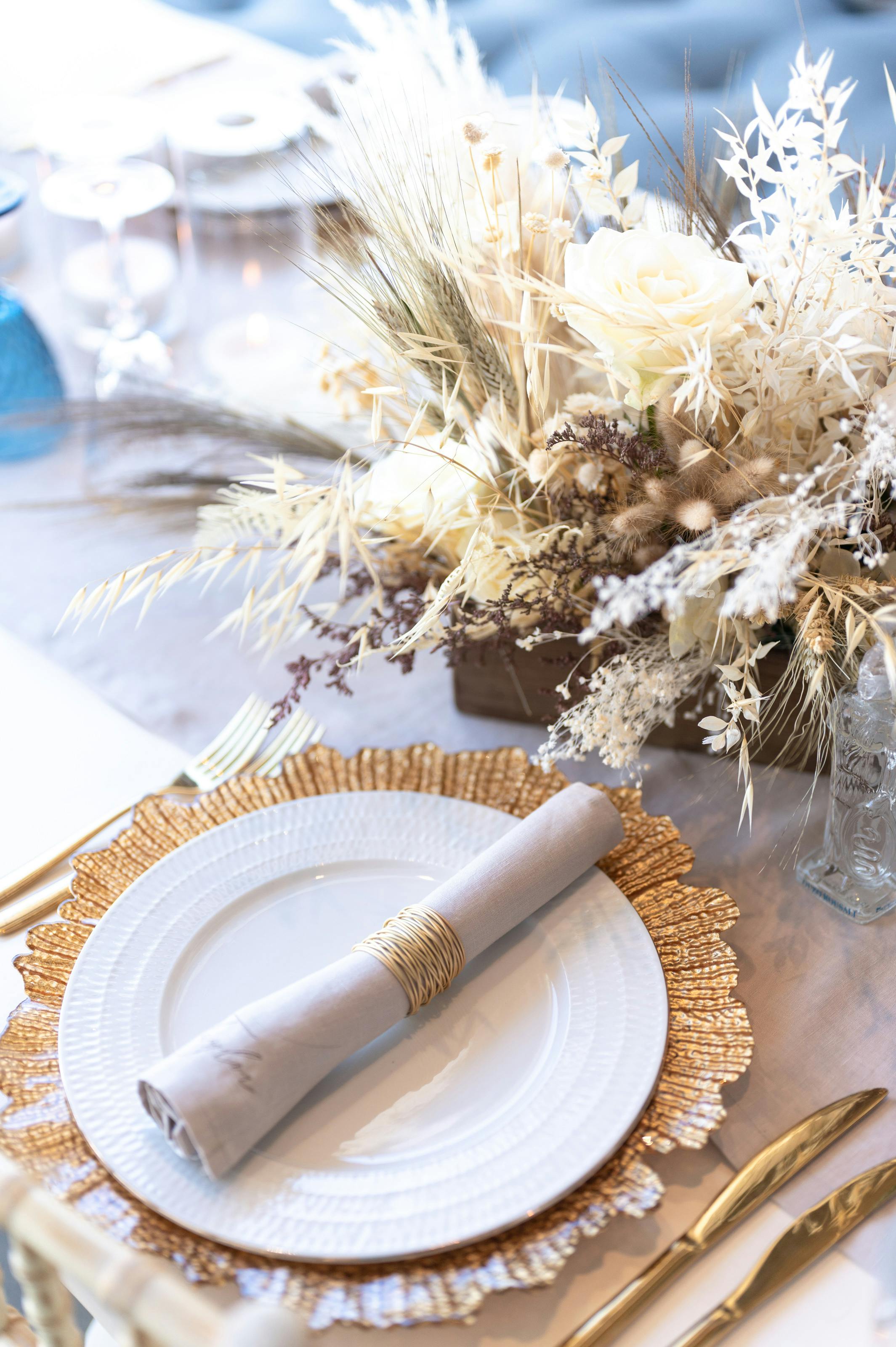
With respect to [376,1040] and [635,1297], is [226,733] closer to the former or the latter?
[376,1040]

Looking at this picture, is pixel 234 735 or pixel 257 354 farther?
pixel 257 354

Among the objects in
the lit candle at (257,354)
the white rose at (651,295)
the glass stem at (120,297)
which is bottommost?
the lit candle at (257,354)

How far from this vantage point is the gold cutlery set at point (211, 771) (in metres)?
0.62

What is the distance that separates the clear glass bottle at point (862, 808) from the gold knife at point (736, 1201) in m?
0.12

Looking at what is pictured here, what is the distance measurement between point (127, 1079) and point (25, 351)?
0.70 meters

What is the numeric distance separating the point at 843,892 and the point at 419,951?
A: 0.25 meters

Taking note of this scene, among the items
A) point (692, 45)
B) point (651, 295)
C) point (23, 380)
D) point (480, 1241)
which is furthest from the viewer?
point (692, 45)

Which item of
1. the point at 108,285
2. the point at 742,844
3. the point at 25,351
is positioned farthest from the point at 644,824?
the point at 108,285

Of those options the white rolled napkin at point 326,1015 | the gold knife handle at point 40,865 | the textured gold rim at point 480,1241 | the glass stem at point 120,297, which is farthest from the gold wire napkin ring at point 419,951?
the glass stem at point 120,297

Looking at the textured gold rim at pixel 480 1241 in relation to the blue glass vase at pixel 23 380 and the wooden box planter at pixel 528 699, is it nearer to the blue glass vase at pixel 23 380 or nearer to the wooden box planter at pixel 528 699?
the wooden box planter at pixel 528 699

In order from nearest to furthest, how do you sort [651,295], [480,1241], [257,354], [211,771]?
1. [480,1241]
2. [651,295]
3. [211,771]
4. [257,354]

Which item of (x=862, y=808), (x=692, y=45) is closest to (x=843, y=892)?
(x=862, y=808)

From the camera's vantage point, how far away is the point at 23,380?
988 millimetres

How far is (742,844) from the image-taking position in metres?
0.66
